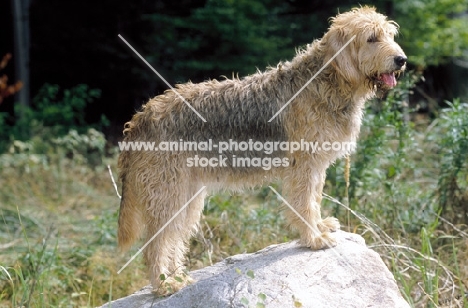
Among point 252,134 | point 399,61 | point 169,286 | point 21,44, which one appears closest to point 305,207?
point 252,134

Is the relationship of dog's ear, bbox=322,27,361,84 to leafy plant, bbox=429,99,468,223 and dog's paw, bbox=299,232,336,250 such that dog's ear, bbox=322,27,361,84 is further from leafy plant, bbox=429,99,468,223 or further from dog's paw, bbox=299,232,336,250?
leafy plant, bbox=429,99,468,223

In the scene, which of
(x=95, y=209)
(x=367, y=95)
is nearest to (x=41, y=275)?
(x=367, y=95)

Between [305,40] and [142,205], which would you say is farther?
[305,40]

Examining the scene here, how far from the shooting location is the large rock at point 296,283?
4.51 meters

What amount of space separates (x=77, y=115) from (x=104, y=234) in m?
4.61

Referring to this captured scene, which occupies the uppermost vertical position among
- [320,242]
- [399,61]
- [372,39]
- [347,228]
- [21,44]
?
[21,44]

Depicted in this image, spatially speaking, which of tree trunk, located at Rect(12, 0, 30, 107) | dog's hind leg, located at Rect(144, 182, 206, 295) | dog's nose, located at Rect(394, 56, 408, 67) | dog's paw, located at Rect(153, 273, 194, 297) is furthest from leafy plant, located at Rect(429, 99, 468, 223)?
tree trunk, located at Rect(12, 0, 30, 107)

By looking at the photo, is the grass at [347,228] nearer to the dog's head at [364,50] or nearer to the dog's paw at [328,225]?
the dog's paw at [328,225]

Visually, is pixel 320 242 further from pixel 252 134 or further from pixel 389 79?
pixel 389 79

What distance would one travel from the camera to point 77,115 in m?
11.2

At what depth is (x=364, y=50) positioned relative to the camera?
4.88m

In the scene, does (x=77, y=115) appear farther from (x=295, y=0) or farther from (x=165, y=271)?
(x=165, y=271)

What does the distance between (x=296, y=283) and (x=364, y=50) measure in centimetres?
164

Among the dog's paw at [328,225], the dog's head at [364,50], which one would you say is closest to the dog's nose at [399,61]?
the dog's head at [364,50]
